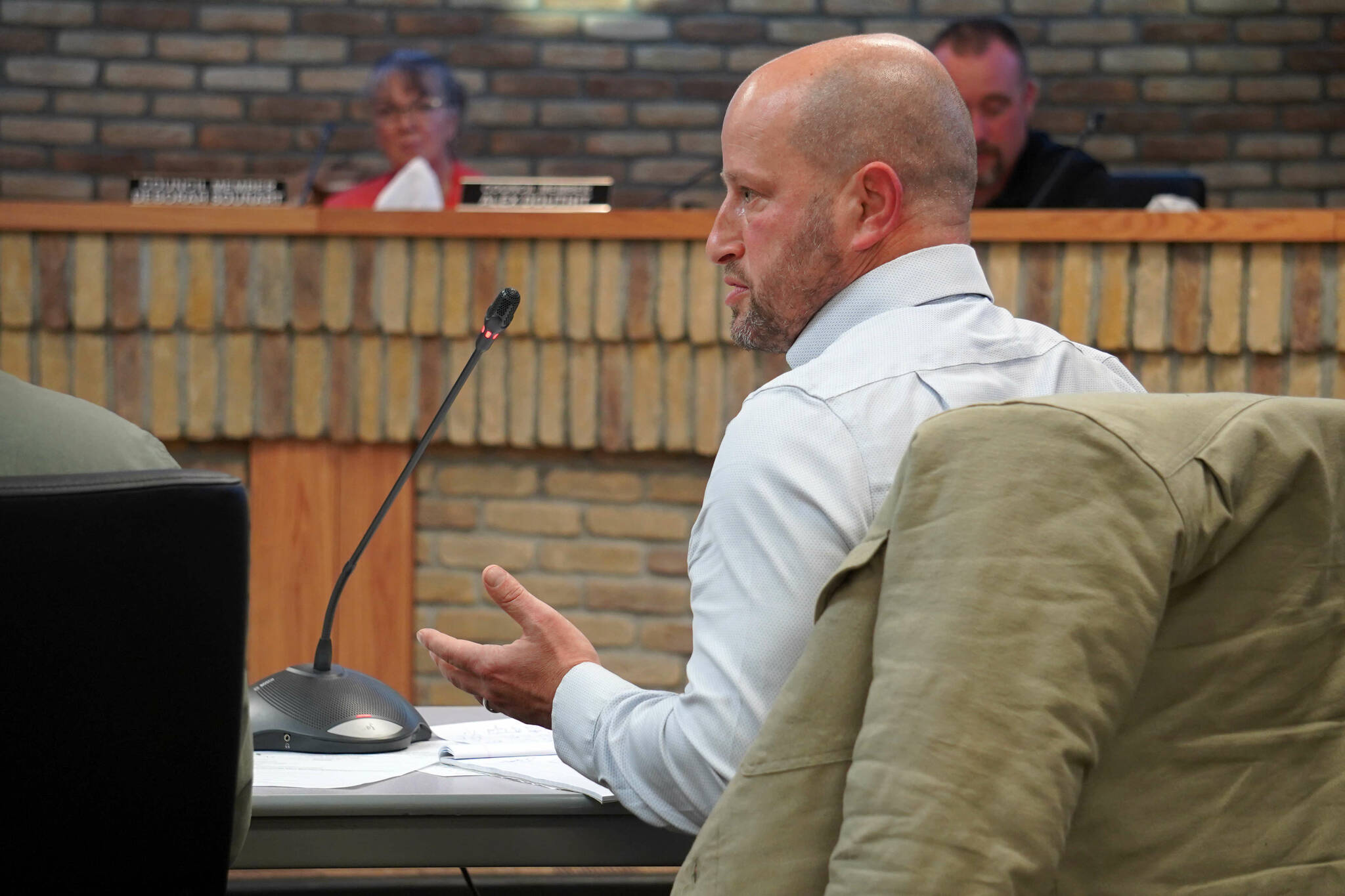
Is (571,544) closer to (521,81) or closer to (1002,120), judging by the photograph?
(1002,120)

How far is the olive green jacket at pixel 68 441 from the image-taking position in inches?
33.1

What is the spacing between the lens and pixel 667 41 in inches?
189

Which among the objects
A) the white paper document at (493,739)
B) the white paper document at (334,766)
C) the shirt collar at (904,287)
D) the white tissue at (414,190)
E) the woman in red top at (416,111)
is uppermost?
the woman in red top at (416,111)

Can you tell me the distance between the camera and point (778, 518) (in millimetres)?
907

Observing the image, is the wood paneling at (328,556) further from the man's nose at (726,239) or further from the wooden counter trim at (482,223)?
the man's nose at (726,239)

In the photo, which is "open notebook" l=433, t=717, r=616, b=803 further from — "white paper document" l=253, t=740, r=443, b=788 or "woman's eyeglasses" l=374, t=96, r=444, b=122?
"woman's eyeglasses" l=374, t=96, r=444, b=122

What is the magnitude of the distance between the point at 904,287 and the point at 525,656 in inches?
16.4

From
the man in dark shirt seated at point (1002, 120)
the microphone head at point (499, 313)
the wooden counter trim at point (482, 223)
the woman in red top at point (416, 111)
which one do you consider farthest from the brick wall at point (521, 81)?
the microphone head at point (499, 313)

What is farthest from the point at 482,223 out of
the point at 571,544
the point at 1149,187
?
the point at 1149,187

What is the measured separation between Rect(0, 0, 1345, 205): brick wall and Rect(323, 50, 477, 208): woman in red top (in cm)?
65

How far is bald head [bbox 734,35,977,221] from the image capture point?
1.13m

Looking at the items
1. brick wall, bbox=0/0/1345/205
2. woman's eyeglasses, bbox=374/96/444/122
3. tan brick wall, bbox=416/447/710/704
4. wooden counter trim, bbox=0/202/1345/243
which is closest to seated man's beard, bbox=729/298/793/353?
wooden counter trim, bbox=0/202/1345/243

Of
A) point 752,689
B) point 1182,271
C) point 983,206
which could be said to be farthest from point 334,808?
point 983,206

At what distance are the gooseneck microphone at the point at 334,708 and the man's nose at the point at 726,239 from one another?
0.21 metres
